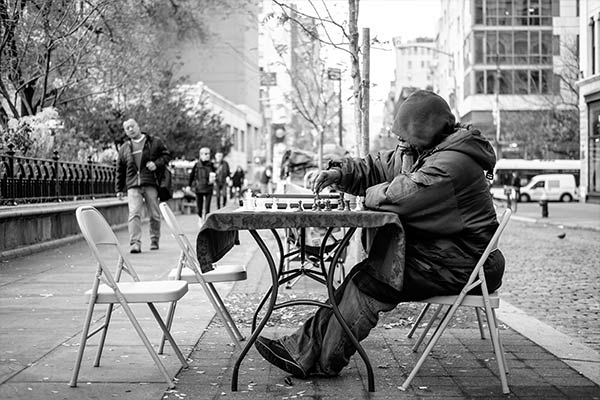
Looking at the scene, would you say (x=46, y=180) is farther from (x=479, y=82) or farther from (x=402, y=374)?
(x=479, y=82)

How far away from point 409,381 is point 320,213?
3.52 feet

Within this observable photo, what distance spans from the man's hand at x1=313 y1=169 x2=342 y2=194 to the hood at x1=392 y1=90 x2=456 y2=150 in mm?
531

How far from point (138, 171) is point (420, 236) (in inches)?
357

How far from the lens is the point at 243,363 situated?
5.56 meters

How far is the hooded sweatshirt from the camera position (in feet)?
15.6

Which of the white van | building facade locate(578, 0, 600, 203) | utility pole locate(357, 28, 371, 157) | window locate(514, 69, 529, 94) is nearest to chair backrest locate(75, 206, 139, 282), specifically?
utility pole locate(357, 28, 371, 157)

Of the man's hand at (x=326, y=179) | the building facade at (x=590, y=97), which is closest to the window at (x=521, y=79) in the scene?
the building facade at (x=590, y=97)

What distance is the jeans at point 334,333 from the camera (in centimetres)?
499

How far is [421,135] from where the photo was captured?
500 centimetres

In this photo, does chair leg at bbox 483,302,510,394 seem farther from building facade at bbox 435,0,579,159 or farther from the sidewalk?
building facade at bbox 435,0,579,159

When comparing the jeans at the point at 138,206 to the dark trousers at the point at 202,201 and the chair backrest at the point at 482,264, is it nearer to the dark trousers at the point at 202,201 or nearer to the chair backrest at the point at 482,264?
the dark trousers at the point at 202,201

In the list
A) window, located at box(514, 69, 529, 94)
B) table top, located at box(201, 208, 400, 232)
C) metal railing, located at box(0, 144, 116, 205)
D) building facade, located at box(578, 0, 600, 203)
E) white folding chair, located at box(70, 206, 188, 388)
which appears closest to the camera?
table top, located at box(201, 208, 400, 232)

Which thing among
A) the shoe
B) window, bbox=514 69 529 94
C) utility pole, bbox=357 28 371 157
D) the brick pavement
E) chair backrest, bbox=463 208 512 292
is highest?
window, bbox=514 69 529 94

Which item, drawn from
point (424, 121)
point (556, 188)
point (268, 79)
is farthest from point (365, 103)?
point (556, 188)
